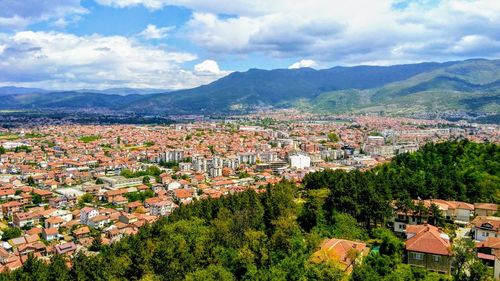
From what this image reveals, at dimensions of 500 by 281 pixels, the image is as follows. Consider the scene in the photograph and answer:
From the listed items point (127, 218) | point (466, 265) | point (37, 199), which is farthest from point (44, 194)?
point (466, 265)

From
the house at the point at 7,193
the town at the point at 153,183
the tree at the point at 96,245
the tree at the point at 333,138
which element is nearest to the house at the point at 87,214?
the town at the point at 153,183

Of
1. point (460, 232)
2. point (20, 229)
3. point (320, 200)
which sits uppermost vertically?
point (320, 200)

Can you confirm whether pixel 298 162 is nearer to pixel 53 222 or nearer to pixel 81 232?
pixel 81 232

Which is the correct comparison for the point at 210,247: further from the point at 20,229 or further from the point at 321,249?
the point at 20,229

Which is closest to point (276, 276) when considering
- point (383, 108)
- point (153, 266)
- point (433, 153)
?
point (153, 266)

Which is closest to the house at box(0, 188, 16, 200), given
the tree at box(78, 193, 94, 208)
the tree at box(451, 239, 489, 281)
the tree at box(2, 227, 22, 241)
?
the tree at box(78, 193, 94, 208)

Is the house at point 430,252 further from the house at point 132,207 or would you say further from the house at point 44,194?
the house at point 44,194
